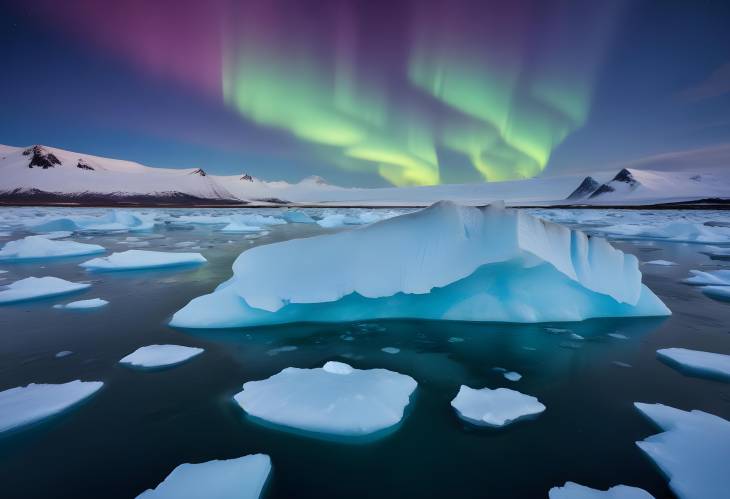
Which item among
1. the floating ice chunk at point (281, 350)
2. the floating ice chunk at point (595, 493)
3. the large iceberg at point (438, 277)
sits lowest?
the floating ice chunk at point (281, 350)

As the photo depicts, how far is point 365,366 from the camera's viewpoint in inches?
120

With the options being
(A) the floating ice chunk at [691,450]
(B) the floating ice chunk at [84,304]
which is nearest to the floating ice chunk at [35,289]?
(B) the floating ice chunk at [84,304]

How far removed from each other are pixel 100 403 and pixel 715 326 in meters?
5.96

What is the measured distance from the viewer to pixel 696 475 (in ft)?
5.70

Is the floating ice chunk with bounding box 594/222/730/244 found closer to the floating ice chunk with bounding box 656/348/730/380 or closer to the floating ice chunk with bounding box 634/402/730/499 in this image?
the floating ice chunk with bounding box 656/348/730/380

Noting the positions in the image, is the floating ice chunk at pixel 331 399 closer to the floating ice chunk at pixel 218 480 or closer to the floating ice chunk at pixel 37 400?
the floating ice chunk at pixel 218 480

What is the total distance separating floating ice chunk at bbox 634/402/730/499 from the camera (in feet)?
5.48

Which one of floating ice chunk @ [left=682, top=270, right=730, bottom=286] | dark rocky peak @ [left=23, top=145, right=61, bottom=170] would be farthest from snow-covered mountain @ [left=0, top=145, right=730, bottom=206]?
floating ice chunk @ [left=682, top=270, right=730, bottom=286]

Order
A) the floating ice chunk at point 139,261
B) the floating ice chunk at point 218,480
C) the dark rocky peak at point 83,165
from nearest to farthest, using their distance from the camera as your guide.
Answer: the floating ice chunk at point 218,480, the floating ice chunk at point 139,261, the dark rocky peak at point 83,165

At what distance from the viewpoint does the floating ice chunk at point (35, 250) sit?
843 centimetres

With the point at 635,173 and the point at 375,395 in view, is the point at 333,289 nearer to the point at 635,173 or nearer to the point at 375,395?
the point at 375,395

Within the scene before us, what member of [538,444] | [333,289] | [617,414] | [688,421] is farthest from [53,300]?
[688,421]

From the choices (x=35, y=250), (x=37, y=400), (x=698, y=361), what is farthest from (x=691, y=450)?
(x=35, y=250)

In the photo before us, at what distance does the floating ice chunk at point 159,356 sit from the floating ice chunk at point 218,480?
4.77ft
